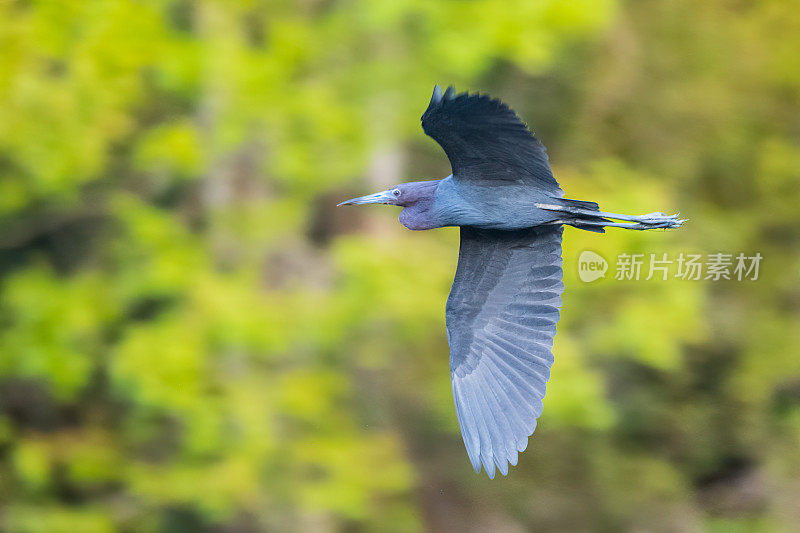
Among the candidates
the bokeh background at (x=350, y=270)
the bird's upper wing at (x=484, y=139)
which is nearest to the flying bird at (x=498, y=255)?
the bird's upper wing at (x=484, y=139)

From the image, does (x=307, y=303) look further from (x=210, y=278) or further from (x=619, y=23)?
(x=619, y=23)

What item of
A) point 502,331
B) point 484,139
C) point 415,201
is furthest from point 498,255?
point 484,139

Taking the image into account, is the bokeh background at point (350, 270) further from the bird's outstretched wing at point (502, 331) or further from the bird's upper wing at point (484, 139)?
the bird's upper wing at point (484, 139)

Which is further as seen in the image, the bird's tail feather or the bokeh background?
the bokeh background

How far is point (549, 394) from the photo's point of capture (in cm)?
790

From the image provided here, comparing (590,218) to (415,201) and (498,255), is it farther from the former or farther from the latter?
(415,201)

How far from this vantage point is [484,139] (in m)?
3.90

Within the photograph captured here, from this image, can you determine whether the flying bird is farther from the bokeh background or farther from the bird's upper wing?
the bokeh background

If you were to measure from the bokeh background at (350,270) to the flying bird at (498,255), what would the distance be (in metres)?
3.29

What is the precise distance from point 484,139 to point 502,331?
997 mm

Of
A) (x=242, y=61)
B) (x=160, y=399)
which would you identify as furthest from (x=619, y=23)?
(x=160, y=399)

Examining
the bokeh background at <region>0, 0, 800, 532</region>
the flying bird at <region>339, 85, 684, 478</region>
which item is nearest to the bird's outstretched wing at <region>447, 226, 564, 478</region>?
the flying bird at <region>339, 85, 684, 478</region>

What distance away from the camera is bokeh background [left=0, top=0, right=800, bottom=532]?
8242 mm

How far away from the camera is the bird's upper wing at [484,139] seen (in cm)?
361
